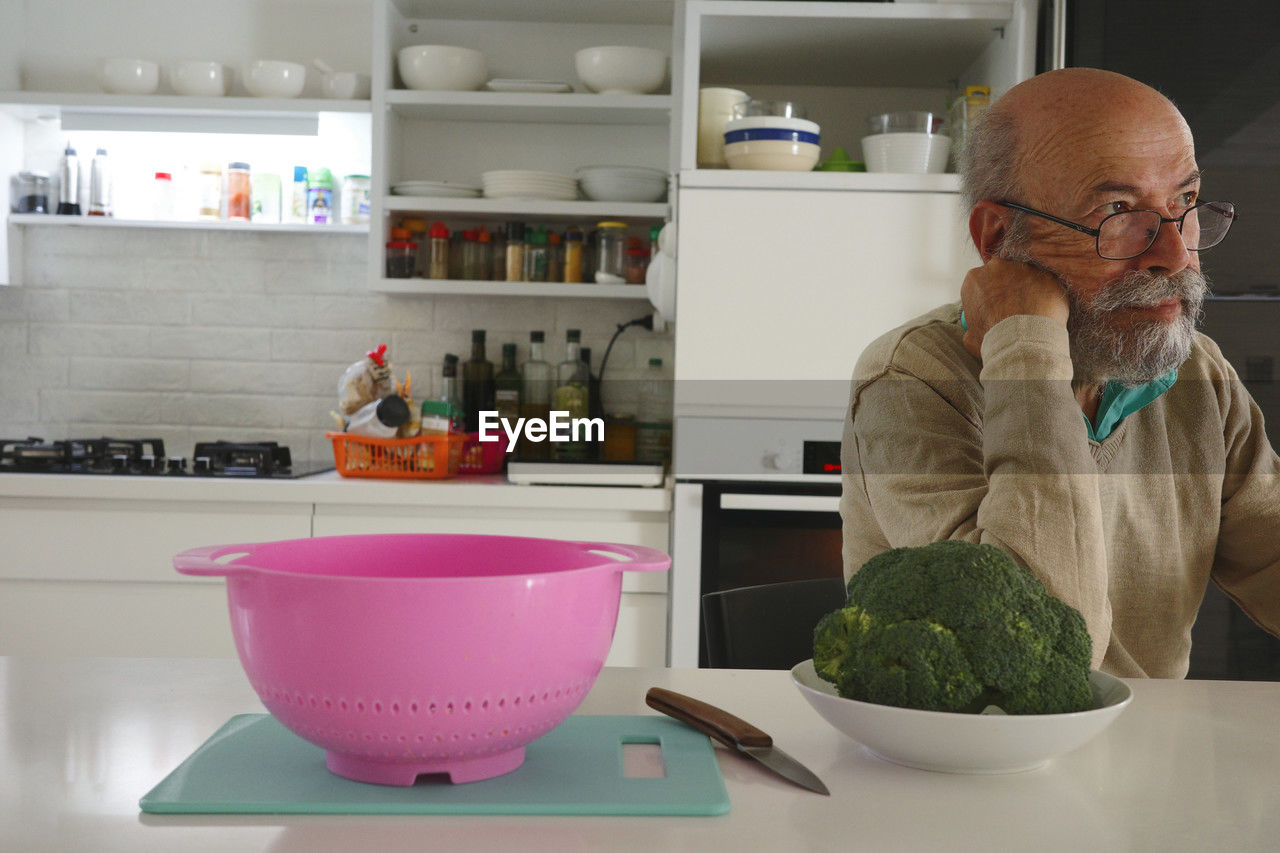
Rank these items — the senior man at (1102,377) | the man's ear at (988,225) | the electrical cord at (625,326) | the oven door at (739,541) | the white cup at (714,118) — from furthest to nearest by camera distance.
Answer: the electrical cord at (625,326) → the white cup at (714,118) → the oven door at (739,541) → the man's ear at (988,225) → the senior man at (1102,377)

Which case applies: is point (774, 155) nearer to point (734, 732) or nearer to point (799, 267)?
point (799, 267)

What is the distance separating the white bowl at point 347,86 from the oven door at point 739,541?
133cm

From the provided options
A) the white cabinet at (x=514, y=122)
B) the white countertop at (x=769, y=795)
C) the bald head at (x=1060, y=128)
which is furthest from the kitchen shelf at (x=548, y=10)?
the white countertop at (x=769, y=795)

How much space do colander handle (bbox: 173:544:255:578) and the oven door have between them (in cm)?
167

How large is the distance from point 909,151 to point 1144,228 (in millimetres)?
1222

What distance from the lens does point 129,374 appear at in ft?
9.55

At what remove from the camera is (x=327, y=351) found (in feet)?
9.55

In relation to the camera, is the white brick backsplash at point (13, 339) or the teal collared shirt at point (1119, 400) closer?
the teal collared shirt at point (1119, 400)

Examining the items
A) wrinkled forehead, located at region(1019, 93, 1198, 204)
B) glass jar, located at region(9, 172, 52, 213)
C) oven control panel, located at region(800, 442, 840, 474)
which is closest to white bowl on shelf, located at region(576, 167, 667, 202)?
oven control panel, located at region(800, 442, 840, 474)

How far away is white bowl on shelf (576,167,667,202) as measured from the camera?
105 inches

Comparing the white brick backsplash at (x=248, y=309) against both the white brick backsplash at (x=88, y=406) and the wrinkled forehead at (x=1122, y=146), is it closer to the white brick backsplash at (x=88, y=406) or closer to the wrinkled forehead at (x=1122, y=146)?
the white brick backsplash at (x=88, y=406)

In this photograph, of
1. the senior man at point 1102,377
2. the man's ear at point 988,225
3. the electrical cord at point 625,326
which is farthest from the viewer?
the electrical cord at point 625,326
